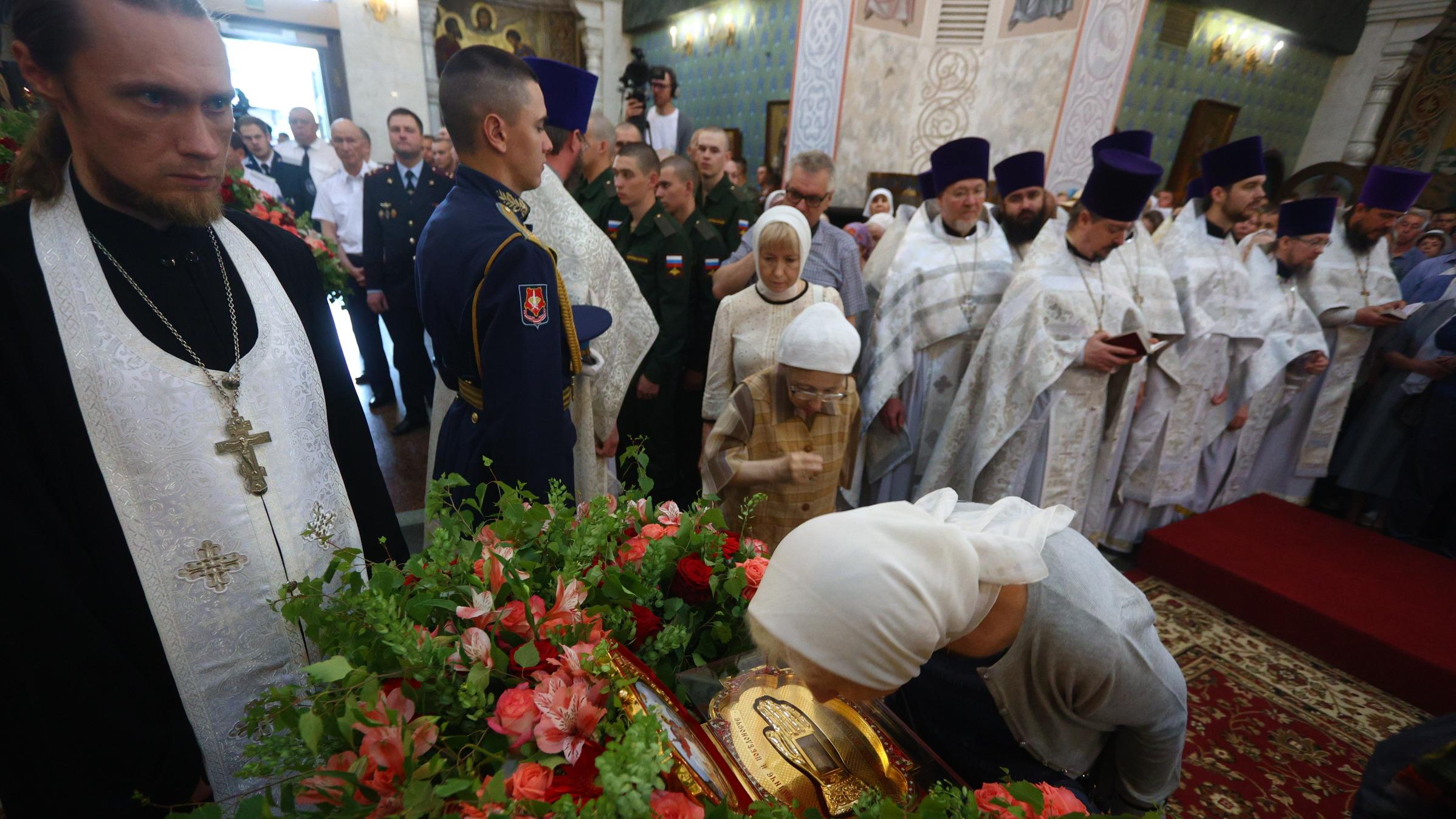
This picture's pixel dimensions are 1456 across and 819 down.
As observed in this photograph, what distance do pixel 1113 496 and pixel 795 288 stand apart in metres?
2.73

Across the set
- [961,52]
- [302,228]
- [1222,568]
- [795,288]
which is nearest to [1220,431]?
[1222,568]

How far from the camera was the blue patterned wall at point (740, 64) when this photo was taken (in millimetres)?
9750

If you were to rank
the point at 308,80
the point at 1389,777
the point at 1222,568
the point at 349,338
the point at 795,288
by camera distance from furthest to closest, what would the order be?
the point at 308,80, the point at 349,338, the point at 1222,568, the point at 795,288, the point at 1389,777

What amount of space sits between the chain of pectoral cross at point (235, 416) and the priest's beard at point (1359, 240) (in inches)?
249

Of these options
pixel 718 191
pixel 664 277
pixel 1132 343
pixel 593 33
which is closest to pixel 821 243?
pixel 664 277

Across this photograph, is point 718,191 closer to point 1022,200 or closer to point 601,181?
point 601,181

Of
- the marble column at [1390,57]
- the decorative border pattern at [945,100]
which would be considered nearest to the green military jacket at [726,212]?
the decorative border pattern at [945,100]

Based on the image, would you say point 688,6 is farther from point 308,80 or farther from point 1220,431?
point 1220,431

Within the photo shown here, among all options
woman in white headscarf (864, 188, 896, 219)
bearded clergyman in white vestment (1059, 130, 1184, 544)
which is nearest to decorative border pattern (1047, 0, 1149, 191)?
woman in white headscarf (864, 188, 896, 219)

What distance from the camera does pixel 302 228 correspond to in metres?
3.67

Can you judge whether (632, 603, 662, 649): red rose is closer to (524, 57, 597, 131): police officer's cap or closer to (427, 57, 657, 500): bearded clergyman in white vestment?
(427, 57, 657, 500): bearded clergyman in white vestment

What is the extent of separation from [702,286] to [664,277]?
36 centimetres

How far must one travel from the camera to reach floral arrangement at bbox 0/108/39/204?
5.16ft

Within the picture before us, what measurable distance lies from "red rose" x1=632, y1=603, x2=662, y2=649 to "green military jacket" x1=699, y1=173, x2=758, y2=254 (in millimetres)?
3819
